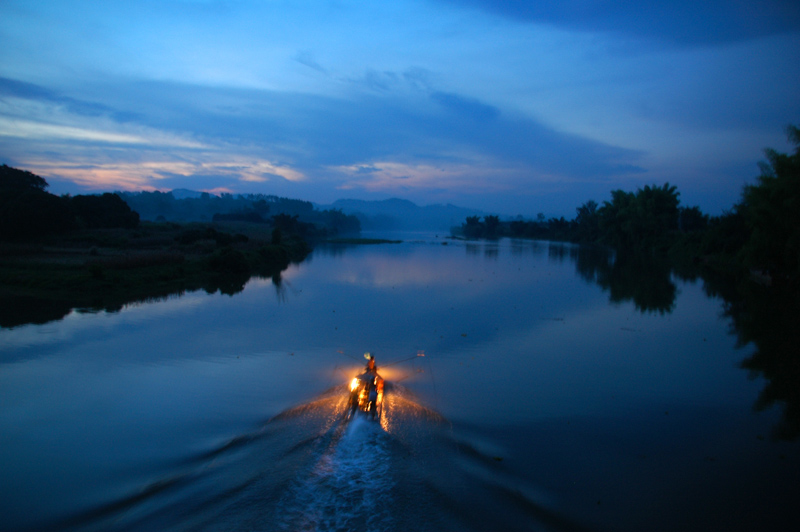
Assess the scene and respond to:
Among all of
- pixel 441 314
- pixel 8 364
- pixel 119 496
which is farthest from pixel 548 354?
pixel 8 364

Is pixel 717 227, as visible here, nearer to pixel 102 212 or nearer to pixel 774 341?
pixel 774 341

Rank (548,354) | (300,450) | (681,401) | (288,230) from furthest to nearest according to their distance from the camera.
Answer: (288,230)
(548,354)
(681,401)
(300,450)

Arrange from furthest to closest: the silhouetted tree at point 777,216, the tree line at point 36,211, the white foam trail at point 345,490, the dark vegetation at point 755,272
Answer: the tree line at point 36,211, the silhouetted tree at point 777,216, the dark vegetation at point 755,272, the white foam trail at point 345,490

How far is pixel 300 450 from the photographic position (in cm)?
589

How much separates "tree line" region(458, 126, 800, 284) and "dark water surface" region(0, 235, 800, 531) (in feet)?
32.2

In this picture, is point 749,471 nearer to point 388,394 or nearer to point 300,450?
point 388,394

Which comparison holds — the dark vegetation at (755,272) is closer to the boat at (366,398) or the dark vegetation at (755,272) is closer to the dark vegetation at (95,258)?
the boat at (366,398)

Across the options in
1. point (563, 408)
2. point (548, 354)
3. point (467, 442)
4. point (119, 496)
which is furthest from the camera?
point (548, 354)

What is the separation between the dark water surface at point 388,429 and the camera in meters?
4.95

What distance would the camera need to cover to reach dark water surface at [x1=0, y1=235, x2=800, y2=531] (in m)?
4.95

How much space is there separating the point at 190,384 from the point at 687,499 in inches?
318

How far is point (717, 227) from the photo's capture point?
34.1 metres

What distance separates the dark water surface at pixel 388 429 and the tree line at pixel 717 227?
32.2ft

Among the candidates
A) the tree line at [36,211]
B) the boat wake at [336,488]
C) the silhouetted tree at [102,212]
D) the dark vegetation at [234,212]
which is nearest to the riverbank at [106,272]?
the tree line at [36,211]
